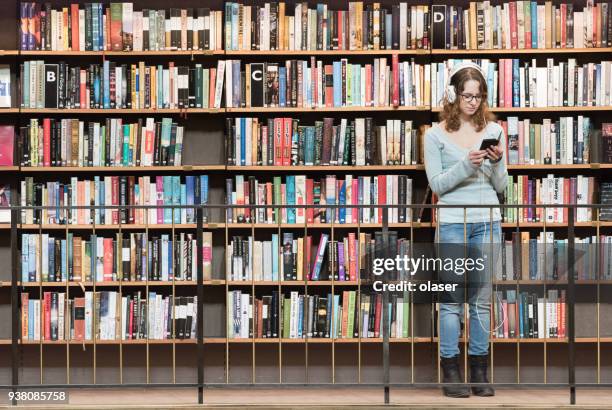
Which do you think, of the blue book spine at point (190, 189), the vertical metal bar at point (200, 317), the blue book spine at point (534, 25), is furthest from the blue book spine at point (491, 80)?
the vertical metal bar at point (200, 317)

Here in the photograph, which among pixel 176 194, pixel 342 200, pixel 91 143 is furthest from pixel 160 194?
pixel 342 200

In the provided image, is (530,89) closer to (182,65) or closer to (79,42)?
(182,65)

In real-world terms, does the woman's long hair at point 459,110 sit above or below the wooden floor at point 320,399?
above

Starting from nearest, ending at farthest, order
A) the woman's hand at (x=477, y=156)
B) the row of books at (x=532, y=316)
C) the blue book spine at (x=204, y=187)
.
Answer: the woman's hand at (x=477, y=156)
the row of books at (x=532, y=316)
the blue book spine at (x=204, y=187)

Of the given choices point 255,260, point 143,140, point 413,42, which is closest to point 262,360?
point 255,260

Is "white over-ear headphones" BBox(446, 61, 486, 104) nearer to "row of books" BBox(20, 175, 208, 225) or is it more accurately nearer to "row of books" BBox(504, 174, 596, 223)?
"row of books" BBox(504, 174, 596, 223)

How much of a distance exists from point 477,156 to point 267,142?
4.51ft

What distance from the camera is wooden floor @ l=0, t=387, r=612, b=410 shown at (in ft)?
18.6

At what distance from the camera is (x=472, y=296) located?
5.90 metres

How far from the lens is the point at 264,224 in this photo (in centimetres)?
662

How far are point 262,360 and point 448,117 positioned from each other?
187 cm

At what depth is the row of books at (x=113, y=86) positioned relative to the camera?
670cm

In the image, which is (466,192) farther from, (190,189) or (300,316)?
(190,189)

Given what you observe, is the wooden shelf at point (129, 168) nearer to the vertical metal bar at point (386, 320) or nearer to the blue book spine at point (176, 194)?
the blue book spine at point (176, 194)
